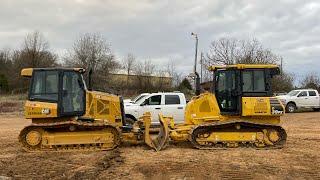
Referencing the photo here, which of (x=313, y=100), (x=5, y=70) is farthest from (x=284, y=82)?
(x=5, y=70)

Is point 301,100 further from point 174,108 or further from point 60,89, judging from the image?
point 60,89

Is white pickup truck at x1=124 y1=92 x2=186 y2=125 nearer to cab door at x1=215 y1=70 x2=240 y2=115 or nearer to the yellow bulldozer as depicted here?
the yellow bulldozer

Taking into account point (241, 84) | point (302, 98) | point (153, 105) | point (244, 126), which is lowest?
point (244, 126)

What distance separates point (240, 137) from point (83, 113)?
4.87 metres

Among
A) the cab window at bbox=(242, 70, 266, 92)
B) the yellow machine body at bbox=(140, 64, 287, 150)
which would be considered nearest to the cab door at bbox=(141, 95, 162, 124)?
the yellow machine body at bbox=(140, 64, 287, 150)

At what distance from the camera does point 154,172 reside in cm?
1169

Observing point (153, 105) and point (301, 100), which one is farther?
point (301, 100)

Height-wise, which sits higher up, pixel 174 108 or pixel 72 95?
pixel 72 95

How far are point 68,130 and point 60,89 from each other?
4.15ft

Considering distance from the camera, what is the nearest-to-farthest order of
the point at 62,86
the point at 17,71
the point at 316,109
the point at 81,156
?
1. the point at 81,156
2. the point at 62,86
3. the point at 316,109
4. the point at 17,71

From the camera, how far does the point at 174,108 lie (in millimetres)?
20859

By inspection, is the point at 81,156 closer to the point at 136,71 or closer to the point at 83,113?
the point at 83,113

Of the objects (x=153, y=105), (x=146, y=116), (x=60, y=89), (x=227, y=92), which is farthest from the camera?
(x=153, y=105)

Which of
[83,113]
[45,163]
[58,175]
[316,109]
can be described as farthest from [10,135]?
[316,109]
